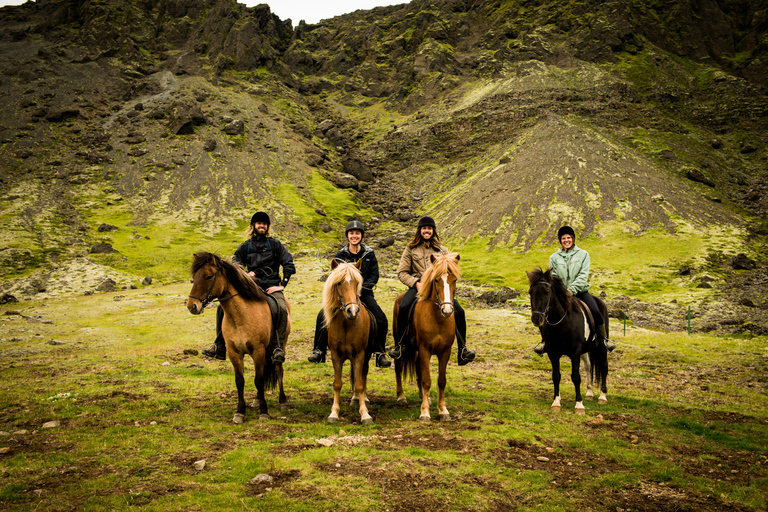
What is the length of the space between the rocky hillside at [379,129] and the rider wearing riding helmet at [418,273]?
5981 cm

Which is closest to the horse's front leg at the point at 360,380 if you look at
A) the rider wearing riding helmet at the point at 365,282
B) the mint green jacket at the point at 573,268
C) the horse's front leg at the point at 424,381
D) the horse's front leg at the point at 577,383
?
the rider wearing riding helmet at the point at 365,282

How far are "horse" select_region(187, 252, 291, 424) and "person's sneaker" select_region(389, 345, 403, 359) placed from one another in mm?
3323

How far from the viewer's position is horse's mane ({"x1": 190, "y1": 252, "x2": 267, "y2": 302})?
32.3 ft

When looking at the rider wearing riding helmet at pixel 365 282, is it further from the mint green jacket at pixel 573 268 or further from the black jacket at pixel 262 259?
the mint green jacket at pixel 573 268

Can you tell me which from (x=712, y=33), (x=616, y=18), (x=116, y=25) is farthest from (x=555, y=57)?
(x=116, y=25)

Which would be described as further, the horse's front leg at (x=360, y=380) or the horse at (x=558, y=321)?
the horse at (x=558, y=321)

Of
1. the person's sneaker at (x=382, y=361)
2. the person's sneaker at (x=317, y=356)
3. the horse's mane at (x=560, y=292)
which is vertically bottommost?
the person's sneaker at (x=382, y=361)

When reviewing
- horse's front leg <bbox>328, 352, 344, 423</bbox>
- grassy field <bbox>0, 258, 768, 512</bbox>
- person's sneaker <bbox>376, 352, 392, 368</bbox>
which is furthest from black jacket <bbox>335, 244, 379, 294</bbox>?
grassy field <bbox>0, 258, 768, 512</bbox>

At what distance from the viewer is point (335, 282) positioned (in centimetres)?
1001

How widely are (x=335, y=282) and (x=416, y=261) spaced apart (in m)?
2.94

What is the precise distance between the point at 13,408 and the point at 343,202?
106955mm

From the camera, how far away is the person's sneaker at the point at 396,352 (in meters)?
11.3


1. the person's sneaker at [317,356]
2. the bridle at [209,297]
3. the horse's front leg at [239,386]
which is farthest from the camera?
the person's sneaker at [317,356]

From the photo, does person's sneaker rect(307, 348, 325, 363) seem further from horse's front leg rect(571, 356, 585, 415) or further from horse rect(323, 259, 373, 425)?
horse's front leg rect(571, 356, 585, 415)
